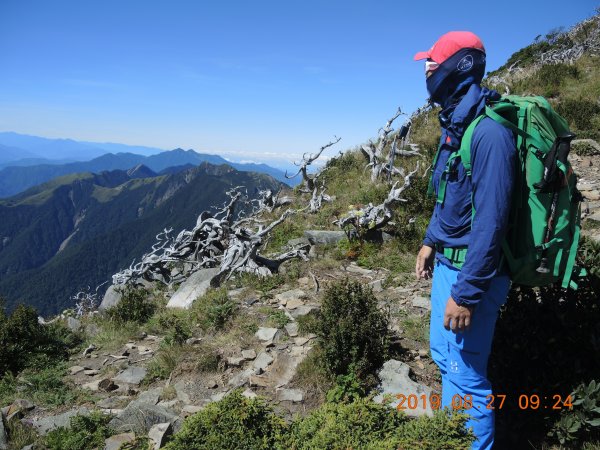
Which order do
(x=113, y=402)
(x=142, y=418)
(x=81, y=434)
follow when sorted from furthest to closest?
(x=113, y=402)
(x=142, y=418)
(x=81, y=434)

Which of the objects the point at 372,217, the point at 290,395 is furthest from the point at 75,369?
the point at 372,217

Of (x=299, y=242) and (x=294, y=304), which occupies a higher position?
(x=299, y=242)

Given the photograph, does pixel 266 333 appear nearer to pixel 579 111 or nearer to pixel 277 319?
pixel 277 319

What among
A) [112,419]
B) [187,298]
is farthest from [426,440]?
[187,298]

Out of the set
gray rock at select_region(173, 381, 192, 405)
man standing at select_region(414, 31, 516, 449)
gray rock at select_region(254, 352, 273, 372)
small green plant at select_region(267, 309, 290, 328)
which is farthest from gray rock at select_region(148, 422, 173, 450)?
man standing at select_region(414, 31, 516, 449)

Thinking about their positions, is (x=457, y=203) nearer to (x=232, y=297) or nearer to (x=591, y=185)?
(x=232, y=297)

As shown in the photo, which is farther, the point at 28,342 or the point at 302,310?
the point at 28,342

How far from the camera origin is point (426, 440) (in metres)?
2.23

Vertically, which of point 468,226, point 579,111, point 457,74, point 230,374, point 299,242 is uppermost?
point 579,111

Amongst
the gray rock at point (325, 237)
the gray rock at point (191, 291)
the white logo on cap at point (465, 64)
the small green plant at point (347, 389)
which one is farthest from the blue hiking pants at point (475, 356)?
the gray rock at point (325, 237)

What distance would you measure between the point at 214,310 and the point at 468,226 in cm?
458

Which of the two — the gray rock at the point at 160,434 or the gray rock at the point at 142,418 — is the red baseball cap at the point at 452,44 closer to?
the gray rock at the point at 160,434

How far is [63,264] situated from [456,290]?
544 feet
